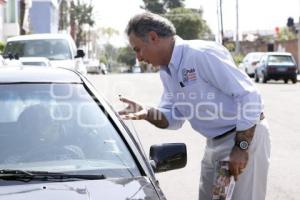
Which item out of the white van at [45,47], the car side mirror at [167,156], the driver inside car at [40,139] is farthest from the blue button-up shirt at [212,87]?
the white van at [45,47]

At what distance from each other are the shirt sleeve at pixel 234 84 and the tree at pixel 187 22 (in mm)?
78651

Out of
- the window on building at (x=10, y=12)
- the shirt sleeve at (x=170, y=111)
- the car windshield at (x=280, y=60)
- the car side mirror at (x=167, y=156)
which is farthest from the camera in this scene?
the window on building at (x=10, y=12)

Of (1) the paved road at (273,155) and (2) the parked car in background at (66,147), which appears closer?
(2) the parked car in background at (66,147)

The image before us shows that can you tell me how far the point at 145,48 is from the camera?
4.11 meters

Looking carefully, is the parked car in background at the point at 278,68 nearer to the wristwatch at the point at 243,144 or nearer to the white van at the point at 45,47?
the white van at the point at 45,47

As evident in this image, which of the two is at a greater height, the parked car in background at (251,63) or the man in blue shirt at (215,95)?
the man in blue shirt at (215,95)

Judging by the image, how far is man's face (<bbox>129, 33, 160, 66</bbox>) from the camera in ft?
13.4

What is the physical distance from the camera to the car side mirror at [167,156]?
390cm

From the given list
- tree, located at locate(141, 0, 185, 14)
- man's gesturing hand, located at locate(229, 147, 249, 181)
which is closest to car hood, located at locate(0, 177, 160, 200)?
man's gesturing hand, located at locate(229, 147, 249, 181)

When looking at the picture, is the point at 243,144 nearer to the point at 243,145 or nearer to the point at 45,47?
the point at 243,145

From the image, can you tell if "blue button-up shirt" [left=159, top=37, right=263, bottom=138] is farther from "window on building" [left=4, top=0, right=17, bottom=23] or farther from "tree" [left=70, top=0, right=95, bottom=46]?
"tree" [left=70, top=0, right=95, bottom=46]

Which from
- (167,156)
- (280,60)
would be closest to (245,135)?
(167,156)

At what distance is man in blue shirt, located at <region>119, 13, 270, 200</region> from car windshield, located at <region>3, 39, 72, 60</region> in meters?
14.6

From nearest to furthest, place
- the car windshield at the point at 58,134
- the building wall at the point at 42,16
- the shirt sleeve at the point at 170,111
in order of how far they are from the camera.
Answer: the car windshield at the point at 58,134 → the shirt sleeve at the point at 170,111 → the building wall at the point at 42,16
